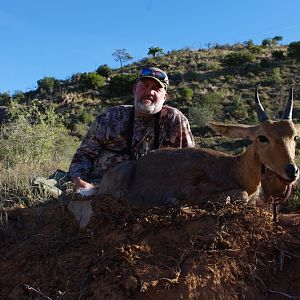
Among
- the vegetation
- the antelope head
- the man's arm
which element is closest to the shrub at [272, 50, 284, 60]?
the vegetation

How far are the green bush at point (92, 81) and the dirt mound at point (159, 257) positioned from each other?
37.1 metres

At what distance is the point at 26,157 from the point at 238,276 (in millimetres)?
12991

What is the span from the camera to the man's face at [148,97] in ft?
25.0

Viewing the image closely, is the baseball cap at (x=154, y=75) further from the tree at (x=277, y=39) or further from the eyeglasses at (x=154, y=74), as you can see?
the tree at (x=277, y=39)

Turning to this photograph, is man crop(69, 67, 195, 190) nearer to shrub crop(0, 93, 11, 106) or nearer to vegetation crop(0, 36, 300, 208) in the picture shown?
vegetation crop(0, 36, 300, 208)

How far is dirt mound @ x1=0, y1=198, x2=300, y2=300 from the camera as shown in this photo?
12.6 feet

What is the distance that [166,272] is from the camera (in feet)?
12.8

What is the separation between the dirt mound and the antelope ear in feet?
5.81

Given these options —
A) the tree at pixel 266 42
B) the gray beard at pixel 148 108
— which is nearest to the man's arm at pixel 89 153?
the gray beard at pixel 148 108

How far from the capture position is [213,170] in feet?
19.8

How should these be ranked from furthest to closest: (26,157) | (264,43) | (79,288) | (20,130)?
(264,43) → (20,130) → (26,157) → (79,288)

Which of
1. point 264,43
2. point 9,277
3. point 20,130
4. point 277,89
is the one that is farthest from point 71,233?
point 264,43

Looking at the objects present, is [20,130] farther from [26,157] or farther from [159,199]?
[159,199]

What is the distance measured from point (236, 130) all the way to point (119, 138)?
2181 millimetres
